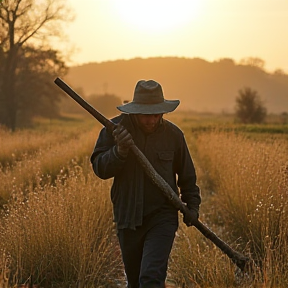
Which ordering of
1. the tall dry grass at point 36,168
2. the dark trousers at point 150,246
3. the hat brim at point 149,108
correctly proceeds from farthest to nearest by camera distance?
the tall dry grass at point 36,168 → the hat brim at point 149,108 → the dark trousers at point 150,246

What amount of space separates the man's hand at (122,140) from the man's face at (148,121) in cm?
26

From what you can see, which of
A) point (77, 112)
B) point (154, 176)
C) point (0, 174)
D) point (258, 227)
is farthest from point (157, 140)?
point (77, 112)

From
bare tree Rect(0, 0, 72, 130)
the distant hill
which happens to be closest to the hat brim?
bare tree Rect(0, 0, 72, 130)

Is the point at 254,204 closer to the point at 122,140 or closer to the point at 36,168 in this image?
the point at 122,140

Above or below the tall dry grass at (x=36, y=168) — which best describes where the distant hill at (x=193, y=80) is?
above

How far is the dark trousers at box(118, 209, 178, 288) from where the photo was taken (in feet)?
13.4

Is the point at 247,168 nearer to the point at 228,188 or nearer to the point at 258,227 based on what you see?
the point at 228,188

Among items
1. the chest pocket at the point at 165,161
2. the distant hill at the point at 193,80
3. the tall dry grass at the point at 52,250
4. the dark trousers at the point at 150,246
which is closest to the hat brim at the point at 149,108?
the chest pocket at the point at 165,161

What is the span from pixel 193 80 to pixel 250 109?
13988 cm

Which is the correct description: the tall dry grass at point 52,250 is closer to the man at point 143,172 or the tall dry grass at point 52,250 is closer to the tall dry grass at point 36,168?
the man at point 143,172

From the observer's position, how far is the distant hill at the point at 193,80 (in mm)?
180750

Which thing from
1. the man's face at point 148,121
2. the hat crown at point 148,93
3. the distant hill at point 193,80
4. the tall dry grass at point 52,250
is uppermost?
the distant hill at point 193,80

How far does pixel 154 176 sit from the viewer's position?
4309 mm

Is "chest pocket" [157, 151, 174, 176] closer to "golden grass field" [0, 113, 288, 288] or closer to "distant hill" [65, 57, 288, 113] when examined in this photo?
"golden grass field" [0, 113, 288, 288]
